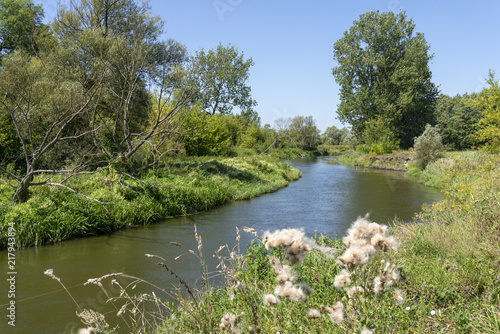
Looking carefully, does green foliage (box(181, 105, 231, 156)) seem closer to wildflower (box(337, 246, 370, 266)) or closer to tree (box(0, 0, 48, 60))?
tree (box(0, 0, 48, 60))

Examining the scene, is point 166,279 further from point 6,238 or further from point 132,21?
point 132,21

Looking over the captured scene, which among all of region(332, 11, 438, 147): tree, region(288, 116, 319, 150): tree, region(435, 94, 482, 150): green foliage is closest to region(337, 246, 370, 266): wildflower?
region(332, 11, 438, 147): tree

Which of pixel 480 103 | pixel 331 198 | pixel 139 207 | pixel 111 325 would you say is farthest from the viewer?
pixel 480 103

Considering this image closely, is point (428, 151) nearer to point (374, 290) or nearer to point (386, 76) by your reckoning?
point (386, 76)

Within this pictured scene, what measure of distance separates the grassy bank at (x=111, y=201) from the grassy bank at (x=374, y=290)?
455 centimetres

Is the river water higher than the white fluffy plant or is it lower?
lower

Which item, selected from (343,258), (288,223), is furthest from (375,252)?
(288,223)

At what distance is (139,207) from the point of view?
29.9ft

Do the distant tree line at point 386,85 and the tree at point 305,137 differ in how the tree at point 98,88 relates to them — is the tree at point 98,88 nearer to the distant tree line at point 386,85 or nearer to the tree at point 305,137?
the distant tree line at point 386,85

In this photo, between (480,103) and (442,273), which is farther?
(480,103)

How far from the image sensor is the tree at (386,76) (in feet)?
117

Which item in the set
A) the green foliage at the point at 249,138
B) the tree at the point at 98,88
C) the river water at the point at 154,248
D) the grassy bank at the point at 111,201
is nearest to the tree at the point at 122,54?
the tree at the point at 98,88

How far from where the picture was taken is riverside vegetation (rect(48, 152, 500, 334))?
74.0 inches

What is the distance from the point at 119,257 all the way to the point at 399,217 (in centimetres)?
660
